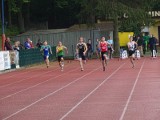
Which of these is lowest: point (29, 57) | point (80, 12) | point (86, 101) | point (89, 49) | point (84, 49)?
point (86, 101)

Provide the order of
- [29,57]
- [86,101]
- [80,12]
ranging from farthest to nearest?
[80,12], [29,57], [86,101]

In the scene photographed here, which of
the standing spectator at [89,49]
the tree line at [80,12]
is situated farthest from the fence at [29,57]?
the tree line at [80,12]

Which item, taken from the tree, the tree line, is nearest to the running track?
the tree

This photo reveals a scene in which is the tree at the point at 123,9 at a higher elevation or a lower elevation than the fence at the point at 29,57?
higher

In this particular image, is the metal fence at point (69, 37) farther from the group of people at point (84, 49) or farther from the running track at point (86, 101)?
the running track at point (86, 101)

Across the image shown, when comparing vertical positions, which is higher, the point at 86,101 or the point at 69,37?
the point at 69,37

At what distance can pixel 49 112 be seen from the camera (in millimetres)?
11992

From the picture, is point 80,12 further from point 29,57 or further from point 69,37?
point 29,57

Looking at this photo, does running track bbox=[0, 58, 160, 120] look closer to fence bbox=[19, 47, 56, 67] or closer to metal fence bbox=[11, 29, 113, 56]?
fence bbox=[19, 47, 56, 67]

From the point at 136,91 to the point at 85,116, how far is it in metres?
4.95

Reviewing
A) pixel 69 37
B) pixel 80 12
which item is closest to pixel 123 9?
pixel 80 12

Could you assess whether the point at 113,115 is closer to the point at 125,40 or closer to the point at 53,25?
the point at 125,40

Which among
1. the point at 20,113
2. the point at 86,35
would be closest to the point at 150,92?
the point at 20,113

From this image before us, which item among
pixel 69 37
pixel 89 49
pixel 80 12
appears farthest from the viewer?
pixel 69 37
